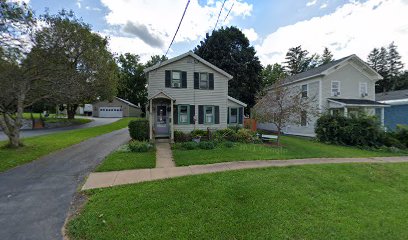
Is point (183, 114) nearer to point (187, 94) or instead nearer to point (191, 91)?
point (187, 94)

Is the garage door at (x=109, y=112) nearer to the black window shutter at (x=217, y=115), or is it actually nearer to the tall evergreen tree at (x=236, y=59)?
the tall evergreen tree at (x=236, y=59)

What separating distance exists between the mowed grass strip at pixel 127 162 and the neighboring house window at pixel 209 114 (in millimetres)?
7167

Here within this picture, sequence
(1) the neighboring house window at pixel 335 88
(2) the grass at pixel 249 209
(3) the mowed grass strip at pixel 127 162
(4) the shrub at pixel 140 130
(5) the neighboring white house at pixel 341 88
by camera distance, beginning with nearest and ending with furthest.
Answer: (2) the grass at pixel 249 209, (3) the mowed grass strip at pixel 127 162, (4) the shrub at pixel 140 130, (5) the neighboring white house at pixel 341 88, (1) the neighboring house window at pixel 335 88

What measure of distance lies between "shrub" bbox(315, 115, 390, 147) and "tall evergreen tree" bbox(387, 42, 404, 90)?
46876 millimetres

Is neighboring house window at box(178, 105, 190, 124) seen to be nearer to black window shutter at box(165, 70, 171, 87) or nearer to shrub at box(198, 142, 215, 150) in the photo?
black window shutter at box(165, 70, 171, 87)

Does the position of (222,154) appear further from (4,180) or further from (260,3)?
(4,180)

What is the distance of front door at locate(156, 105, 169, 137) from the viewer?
52.7ft

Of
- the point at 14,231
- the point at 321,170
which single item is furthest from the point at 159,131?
the point at 14,231

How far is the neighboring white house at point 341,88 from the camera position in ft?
61.7

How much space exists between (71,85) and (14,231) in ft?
34.8

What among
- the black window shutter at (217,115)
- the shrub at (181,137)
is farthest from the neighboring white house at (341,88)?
the shrub at (181,137)

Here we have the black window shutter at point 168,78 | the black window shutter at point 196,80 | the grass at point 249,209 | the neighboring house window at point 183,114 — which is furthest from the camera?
the black window shutter at point 196,80

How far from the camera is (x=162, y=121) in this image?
1623cm

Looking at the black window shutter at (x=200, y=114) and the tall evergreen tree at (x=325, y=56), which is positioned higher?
the tall evergreen tree at (x=325, y=56)
